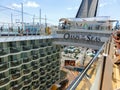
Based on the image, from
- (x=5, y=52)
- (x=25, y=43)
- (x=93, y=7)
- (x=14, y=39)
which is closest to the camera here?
(x=5, y=52)

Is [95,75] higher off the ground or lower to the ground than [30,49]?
higher

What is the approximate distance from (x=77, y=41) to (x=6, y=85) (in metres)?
5.56

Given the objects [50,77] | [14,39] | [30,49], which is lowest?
[50,77]

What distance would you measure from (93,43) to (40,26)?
3413 millimetres

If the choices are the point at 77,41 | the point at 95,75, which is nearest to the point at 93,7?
the point at 77,41

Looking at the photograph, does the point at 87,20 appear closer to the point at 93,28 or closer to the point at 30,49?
the point at 93,28

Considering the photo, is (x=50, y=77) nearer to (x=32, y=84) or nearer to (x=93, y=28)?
(x=32, y=84)

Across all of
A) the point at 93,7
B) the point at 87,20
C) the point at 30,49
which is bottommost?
the point at 30,49

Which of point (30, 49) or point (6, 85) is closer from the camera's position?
point (6, 85)

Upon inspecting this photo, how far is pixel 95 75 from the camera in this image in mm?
1011

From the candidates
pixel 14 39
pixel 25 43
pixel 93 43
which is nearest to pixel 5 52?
pixel 14 39

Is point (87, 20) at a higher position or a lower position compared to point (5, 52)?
higher

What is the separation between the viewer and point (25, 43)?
9.69m

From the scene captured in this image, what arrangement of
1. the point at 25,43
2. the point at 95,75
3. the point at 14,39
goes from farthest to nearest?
the point at 25,43
the point at 14,39
the point at 95,75
